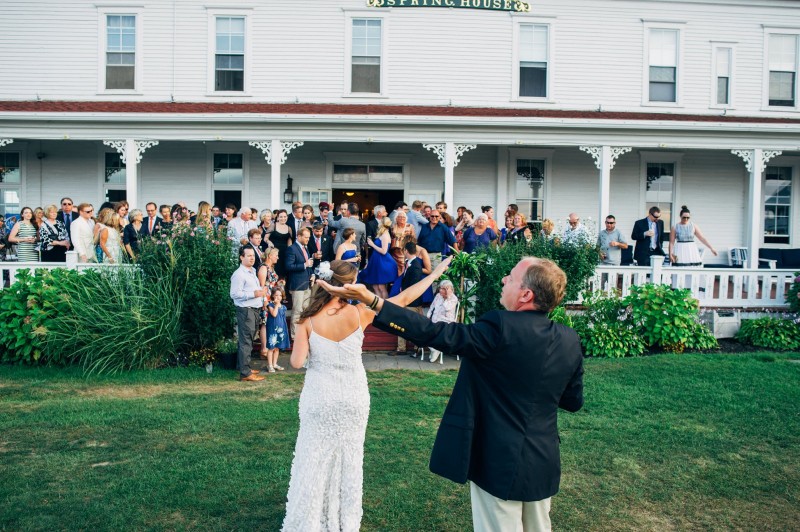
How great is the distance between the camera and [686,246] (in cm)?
1427

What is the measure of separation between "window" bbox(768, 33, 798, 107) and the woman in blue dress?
1332 centimetres

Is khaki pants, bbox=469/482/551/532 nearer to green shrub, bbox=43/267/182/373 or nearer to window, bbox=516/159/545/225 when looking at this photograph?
green shrub, bbox=43/267/182/373

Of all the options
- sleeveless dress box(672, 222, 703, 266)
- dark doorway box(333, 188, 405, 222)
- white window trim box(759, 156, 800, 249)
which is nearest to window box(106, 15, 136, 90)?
dark doorway box(333, 188, 405, 222)

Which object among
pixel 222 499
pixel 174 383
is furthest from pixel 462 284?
pixel 222 499

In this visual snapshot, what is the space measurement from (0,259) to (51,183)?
512cm

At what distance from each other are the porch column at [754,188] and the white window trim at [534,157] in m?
4.54

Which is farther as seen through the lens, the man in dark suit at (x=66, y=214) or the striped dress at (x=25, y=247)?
the man in dark suit at (x=66, y=214)

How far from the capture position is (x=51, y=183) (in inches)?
724

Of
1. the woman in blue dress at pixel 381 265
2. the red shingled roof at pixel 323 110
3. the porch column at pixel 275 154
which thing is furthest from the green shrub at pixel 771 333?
the porch column at pixel 275 154

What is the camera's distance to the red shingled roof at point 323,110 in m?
16.5

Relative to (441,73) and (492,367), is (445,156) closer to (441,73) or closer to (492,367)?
(441,73)

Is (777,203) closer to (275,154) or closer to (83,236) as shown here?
(275,154)

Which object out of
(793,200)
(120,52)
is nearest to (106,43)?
(120,52)

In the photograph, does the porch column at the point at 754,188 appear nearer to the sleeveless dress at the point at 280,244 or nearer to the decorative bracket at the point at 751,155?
the decorative bracket at the point at 751,155
